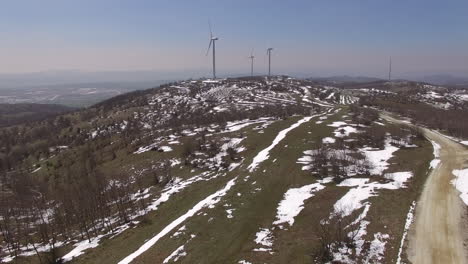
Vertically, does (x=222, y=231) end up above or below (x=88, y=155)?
above

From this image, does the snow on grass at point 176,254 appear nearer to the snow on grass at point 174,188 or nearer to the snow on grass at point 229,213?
the snow on grass at point 229,213

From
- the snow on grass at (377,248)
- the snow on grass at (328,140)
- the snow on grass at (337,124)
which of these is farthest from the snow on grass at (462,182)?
the snow on grass at (337,124)

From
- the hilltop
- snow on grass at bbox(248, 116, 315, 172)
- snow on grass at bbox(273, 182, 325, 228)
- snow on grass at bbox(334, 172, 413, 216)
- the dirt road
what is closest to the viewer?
the dirt road

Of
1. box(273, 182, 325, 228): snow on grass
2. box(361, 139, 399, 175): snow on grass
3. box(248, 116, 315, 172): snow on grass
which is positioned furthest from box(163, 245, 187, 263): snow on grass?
box(361, 139, 399, 175): snow on grass

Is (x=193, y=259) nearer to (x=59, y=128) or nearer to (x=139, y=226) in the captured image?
(x=139, y=226)

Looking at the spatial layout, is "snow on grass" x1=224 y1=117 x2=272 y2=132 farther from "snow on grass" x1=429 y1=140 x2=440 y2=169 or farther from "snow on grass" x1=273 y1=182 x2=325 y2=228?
"snow on grass" x1=273 y1=182 x2=325 y2=228

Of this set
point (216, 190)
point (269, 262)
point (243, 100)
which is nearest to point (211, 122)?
point (243, 100)
